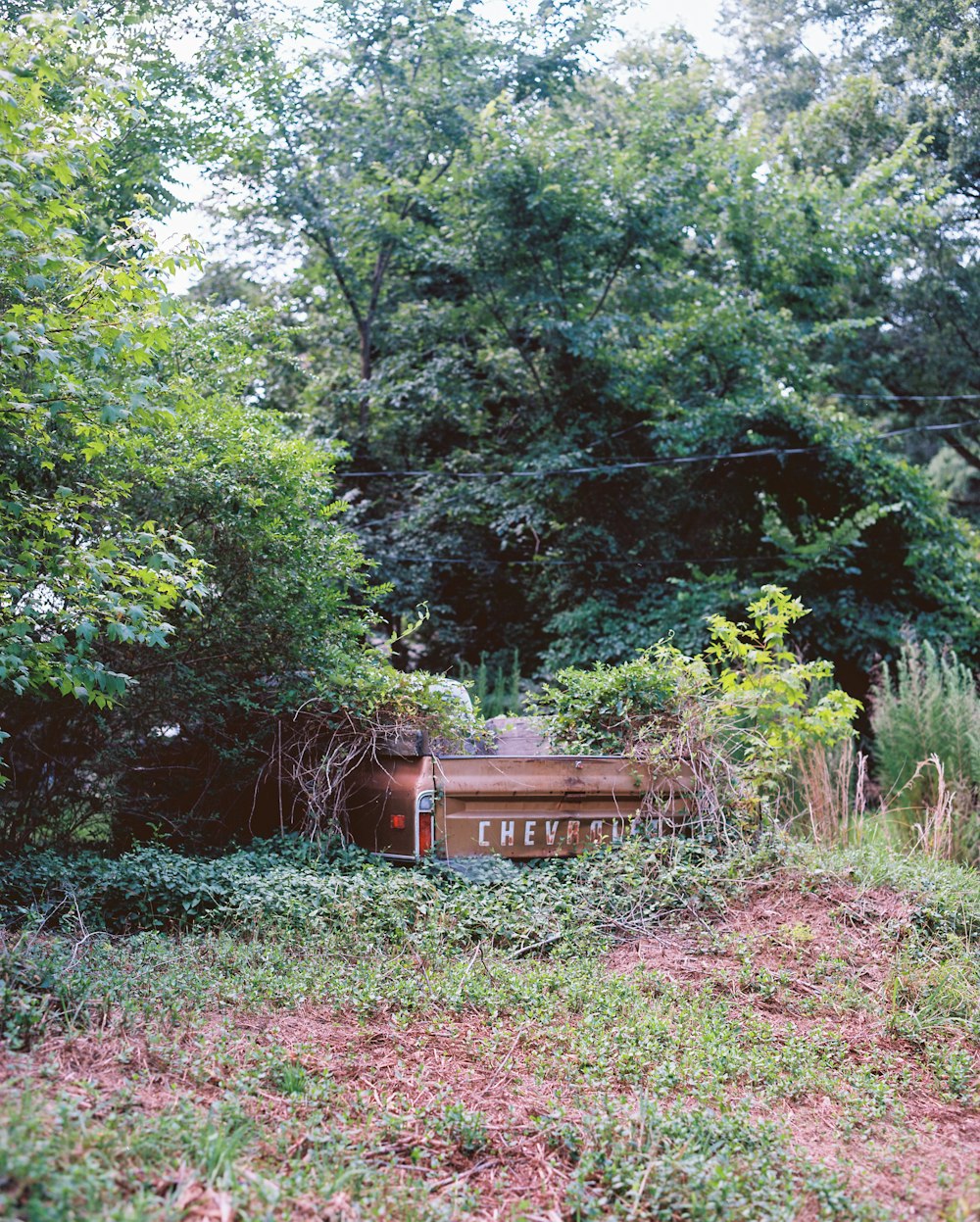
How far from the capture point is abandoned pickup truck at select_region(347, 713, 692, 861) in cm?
671

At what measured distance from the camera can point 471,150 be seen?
15406 mm

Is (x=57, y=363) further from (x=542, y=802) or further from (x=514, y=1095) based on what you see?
(x=542, y=802)

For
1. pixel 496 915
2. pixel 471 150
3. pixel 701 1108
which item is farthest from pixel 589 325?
pixel 701 1108

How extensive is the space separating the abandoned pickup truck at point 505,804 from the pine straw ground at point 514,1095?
124 cm

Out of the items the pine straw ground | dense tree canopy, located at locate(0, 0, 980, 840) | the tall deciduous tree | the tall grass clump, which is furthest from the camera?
dense tree canopy, located at locate(0, 0, 980, 840)

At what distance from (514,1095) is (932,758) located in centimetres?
558

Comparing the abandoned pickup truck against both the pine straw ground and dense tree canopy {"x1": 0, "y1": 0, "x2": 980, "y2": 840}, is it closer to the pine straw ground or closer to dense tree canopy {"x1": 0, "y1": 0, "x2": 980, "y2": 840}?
the pine straw ground

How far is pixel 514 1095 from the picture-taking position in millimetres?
3836

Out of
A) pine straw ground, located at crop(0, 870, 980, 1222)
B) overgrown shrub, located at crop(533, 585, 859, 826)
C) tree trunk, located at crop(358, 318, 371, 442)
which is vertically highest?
tree trunk, located at crop(358, 318, 371, 442)

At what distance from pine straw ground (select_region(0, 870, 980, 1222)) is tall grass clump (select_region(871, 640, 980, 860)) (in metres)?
3.01

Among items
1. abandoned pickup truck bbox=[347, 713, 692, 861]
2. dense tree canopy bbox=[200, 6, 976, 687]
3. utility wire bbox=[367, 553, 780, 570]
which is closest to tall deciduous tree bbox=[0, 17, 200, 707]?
abandoned pickup truck bbox=[347, 713, 692, 861]

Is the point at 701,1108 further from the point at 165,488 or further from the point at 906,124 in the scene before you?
the point at 906,124

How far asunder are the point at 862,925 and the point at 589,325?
10275 mm

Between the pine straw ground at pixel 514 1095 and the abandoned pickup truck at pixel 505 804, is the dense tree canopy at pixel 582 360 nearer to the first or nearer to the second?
the abandoned pickup truck at pixel 505 804
